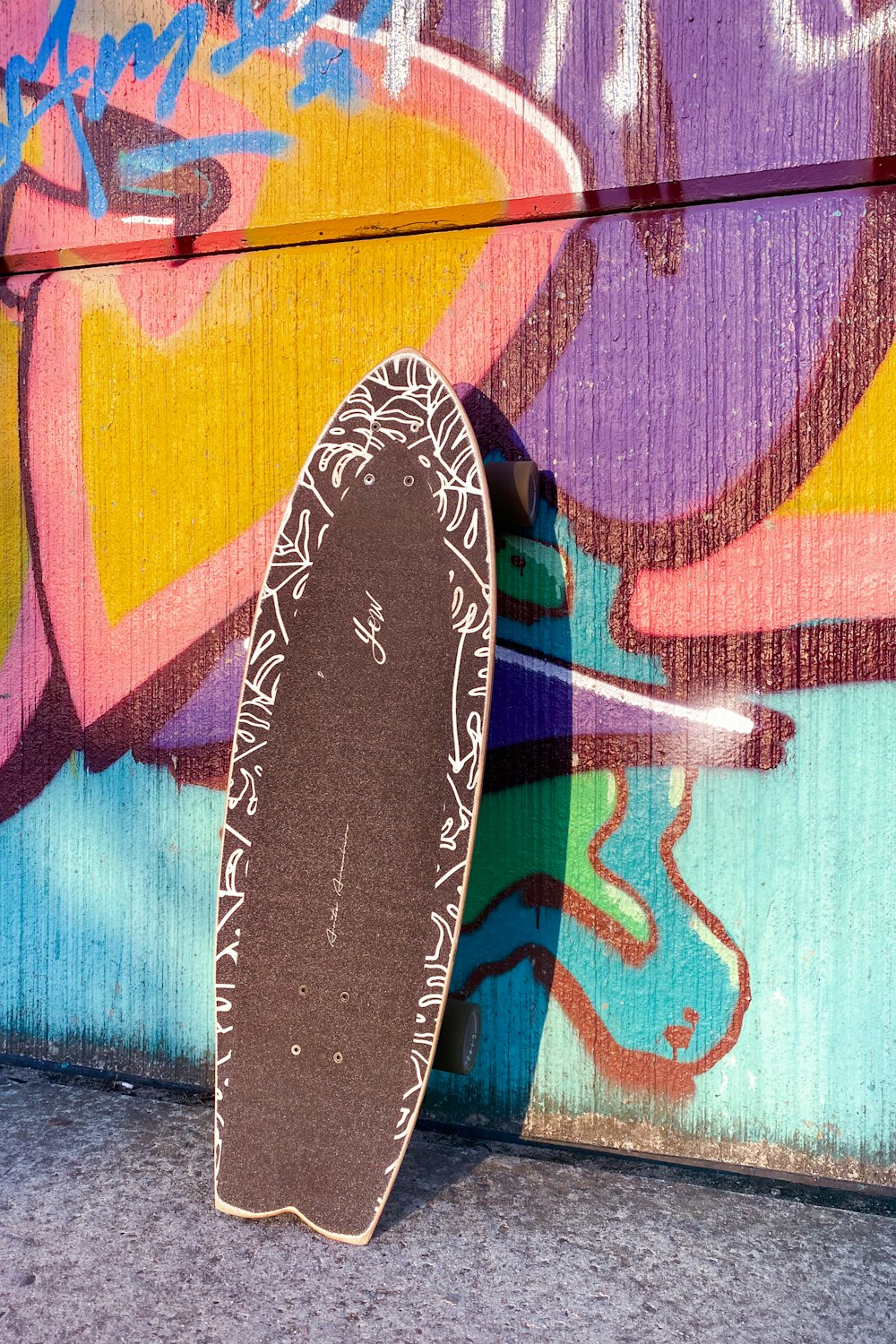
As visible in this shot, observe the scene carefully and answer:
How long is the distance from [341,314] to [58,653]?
1.27m

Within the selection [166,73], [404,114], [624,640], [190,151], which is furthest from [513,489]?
[166,73]

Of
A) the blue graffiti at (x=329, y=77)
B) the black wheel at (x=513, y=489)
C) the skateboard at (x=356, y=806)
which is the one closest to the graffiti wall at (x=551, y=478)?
the blue graffiti at (x=329, y=77)

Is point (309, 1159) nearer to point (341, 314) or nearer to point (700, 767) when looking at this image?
point (700, 767)

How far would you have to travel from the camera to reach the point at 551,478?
2.29 meters

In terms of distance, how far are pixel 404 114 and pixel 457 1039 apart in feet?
7.42

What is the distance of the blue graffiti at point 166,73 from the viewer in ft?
7.94

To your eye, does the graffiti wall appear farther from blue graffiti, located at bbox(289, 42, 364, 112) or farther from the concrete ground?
the concrete ground

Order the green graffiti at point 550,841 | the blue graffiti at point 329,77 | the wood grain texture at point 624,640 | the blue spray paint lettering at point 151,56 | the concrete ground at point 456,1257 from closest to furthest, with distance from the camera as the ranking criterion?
the concrete ground at point 456,1257 → the wood grain texture at point 624,640 → the green graffiti at point 550,841 → the blue graffiti at point 329,77 → the blue spray paint lettering at point 151,56

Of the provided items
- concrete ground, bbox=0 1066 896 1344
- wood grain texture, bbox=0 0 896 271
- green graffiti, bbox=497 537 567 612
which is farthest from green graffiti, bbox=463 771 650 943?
wood grain texture, bbox=0 0 896 271

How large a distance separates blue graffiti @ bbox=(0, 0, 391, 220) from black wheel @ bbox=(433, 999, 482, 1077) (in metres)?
2.23

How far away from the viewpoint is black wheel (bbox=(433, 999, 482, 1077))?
196cm

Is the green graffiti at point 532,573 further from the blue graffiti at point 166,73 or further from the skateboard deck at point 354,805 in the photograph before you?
the blue graffiti at point 166,73

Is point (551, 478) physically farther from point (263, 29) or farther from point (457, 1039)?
point (263, 29)

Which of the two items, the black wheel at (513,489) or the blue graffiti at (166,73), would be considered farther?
the blue graffiti at (166,73)
